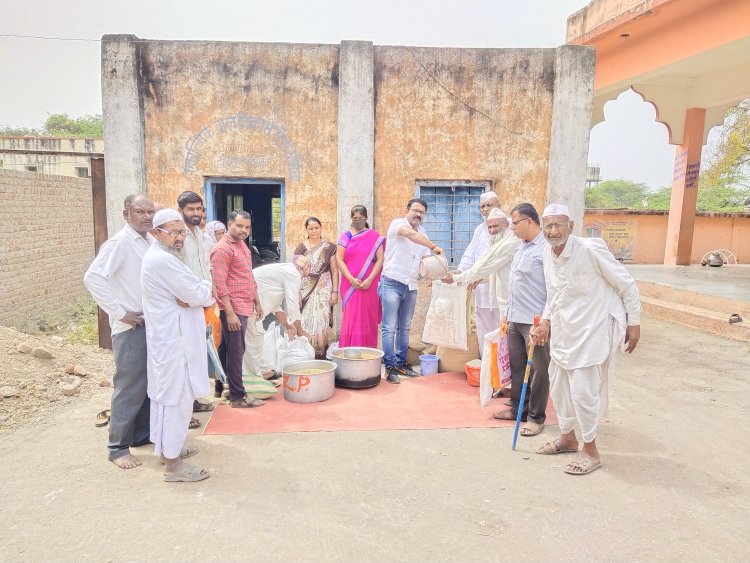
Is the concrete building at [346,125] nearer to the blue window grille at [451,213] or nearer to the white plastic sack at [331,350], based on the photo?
the blue window grille at [451,213]

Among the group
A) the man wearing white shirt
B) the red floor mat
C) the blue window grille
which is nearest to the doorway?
the blue window grille

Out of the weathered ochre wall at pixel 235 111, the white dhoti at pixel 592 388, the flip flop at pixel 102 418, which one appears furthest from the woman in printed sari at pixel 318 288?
the white dhoti at pixel 592 388

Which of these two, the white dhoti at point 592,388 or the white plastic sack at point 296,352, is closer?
the white dhoti at point 592,388

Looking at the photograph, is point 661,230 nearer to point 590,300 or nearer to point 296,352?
point 296,352

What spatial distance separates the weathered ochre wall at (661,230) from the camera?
16.5m

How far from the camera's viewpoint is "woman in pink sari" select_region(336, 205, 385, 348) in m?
5.57

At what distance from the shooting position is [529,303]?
165 inches

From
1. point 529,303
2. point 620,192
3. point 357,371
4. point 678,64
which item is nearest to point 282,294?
point 357,371

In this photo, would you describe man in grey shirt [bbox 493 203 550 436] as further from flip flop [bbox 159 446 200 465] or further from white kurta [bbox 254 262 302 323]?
flip flop [bbox 159 446 200 465]

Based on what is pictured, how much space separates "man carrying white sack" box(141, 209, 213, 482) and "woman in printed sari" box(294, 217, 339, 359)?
7.74 ft

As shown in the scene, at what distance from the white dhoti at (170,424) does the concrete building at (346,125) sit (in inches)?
150

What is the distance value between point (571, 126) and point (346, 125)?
305cm

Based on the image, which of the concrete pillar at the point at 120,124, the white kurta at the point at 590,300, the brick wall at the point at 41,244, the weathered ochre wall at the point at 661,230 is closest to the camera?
the white kurta at the point at 590,300

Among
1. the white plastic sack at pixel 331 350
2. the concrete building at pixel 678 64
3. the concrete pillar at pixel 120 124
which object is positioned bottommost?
the white plastic sack at pixel 331 350
